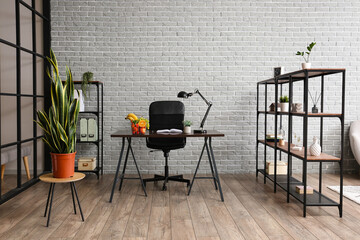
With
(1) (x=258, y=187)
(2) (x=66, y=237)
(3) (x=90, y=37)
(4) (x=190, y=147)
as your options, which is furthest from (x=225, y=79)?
(2) (x=66, y=237)

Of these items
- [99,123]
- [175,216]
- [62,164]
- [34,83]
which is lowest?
[175,216]

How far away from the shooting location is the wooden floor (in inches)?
98.3

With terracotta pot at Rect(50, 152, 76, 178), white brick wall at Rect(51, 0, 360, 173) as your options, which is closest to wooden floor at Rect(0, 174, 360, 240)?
terracotta pot at Rect(50, 152, 76, 178)

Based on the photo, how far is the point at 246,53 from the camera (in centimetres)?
466

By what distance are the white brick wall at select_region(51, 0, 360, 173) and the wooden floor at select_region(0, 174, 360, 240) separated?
1157 mm

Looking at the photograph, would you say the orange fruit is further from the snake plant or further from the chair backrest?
the snake plant

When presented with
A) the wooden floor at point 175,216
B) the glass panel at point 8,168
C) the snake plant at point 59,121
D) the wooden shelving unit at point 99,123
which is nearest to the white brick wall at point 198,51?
the wooden shelving unit at point 99,123

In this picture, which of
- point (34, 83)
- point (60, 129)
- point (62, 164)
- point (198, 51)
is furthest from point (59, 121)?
point (198, 51)

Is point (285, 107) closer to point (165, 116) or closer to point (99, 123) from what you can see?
point (165, 116)

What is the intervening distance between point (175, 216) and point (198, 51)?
262cm

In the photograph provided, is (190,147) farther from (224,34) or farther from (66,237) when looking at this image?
(66,237)

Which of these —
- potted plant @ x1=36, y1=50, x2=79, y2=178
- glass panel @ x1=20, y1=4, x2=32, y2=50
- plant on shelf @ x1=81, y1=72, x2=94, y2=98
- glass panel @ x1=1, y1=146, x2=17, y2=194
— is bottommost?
glass panel @ x1=1, y1=146, x2=17, y2=194

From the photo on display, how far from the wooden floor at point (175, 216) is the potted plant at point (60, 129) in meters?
0.51

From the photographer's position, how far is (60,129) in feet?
8.65
